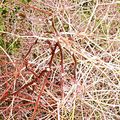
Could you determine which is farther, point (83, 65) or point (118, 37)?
point (118, 37)

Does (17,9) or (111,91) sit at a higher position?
(17,9)

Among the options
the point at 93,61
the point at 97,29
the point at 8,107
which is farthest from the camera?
the point at 97,29

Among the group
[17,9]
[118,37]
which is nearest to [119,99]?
[118,37]

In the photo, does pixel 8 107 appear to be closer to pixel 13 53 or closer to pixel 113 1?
pixel 13 53

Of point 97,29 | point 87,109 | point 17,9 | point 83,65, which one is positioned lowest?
point 87,109

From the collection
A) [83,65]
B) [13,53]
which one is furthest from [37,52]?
[83,65]

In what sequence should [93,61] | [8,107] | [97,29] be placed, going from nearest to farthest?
[8,107], [93,61], [97,29]

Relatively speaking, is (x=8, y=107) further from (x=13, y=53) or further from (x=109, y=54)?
(x=109, y=54)
